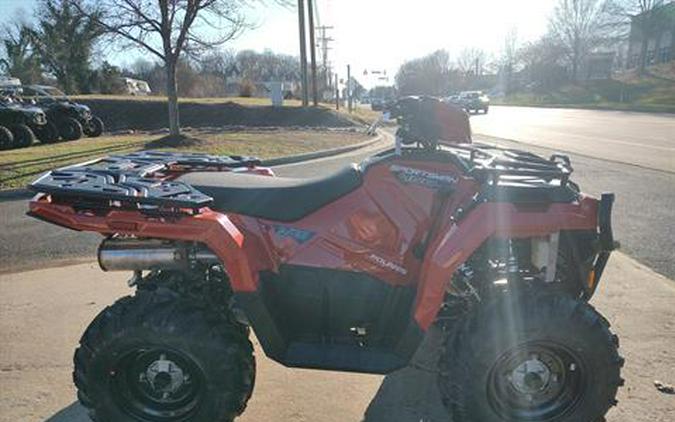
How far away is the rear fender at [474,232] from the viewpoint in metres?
2.74

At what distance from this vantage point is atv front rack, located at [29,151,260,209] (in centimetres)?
274

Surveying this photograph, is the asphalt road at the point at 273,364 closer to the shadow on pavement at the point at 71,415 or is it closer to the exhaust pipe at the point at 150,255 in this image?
the shadow on pavement at the point at 71,415

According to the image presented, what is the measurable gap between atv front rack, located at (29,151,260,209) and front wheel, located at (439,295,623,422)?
1.45 meters

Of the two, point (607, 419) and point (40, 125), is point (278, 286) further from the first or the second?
point (40, 125)

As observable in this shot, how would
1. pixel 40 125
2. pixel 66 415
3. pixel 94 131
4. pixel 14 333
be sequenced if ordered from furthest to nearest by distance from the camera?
pixel 94 131 < pixel 40 125 < pixel 14 333 < pixel 66 415

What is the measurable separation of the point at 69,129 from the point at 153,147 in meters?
5.94

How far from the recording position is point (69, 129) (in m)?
19.9

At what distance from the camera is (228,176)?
3.42 m

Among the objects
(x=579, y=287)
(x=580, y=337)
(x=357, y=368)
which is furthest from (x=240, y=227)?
(x=579, y=287)

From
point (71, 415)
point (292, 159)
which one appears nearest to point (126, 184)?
point (71, 415)

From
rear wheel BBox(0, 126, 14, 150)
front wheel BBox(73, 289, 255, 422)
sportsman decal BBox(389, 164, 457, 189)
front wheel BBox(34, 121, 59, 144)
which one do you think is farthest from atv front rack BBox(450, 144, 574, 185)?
front wheel BBox(34, 121, 59, 144)

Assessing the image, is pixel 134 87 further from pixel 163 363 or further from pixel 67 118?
pixel 163 363

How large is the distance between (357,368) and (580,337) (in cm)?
107

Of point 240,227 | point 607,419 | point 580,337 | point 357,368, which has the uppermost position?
point 240,227
